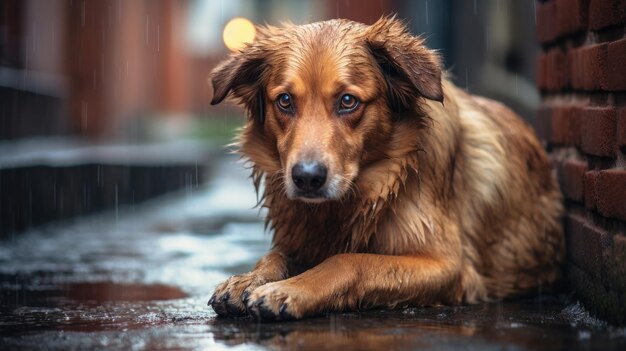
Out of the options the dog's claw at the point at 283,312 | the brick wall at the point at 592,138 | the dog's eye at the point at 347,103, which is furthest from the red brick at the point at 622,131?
the dog's claw at the point at 283,312

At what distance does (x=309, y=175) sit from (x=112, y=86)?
16257 millimetres

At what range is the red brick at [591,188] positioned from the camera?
4.36 meters

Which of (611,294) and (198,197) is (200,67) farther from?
(611,294)

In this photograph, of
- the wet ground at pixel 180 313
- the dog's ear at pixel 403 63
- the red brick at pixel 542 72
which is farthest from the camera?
the red brick at pixel 542 72

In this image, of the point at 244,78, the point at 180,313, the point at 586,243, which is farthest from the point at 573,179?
the point at 180,313

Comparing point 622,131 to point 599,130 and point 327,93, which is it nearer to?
point 599,130

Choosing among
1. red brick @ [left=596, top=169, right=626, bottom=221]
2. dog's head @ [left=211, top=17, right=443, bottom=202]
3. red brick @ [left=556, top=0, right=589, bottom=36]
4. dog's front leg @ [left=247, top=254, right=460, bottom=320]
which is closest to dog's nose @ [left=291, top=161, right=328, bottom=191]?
dog's head @ [left=211, top=17, right=443, bottom=202]

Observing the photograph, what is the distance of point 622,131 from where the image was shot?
396cm

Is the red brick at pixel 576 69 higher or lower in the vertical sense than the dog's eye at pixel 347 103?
higher

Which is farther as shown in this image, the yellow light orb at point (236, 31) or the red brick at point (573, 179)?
the yellow light orb at point (236, 31)

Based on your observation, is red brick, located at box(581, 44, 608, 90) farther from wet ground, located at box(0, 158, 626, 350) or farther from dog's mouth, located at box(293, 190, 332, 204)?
dog's mouth, located at box(293, 190, 332, 204)

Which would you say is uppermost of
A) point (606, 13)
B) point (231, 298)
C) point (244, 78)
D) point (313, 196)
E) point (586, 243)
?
point (606, 13)

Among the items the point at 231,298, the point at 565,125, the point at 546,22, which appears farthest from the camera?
the point at 546,22

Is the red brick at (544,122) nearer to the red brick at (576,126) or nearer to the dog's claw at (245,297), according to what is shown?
the red brick at (576,126)
